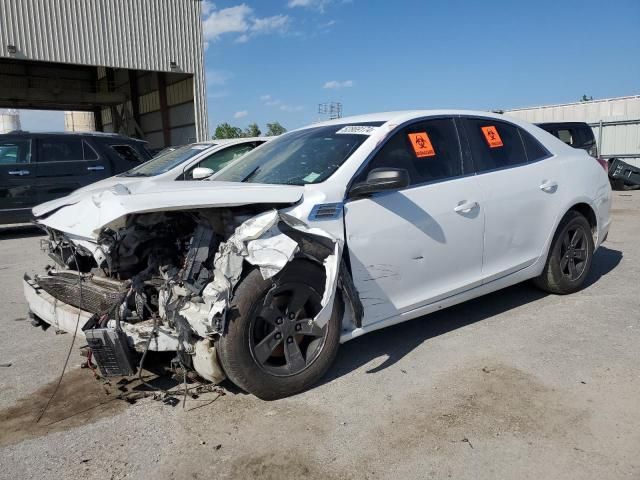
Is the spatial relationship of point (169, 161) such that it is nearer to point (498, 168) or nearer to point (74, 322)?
point (74, 322)

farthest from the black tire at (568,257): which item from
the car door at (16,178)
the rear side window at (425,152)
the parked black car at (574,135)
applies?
the parked black car at (574,135)

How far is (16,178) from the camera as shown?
9.40 metres

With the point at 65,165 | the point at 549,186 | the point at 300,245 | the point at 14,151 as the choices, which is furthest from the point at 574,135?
the point at 300,245

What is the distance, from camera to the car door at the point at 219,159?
7516 millimetres

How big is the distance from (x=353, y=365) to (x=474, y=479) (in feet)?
4.38

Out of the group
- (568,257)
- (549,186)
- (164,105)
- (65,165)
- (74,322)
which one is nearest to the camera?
(74,322)

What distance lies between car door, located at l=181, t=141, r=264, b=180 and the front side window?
397 cm

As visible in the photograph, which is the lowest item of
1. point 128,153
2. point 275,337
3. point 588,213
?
point 275,337

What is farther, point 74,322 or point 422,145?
point 422,145

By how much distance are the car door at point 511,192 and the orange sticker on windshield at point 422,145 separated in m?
0.42

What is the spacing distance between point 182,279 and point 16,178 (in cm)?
801

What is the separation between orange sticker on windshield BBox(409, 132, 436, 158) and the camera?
3740 millimetres

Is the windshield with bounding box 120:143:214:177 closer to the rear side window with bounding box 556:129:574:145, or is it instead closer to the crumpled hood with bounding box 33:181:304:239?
the crumpled hood with bounding box 33:181:304:239

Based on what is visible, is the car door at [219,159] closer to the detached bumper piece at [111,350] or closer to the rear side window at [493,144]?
the rear side window at [493,144]
